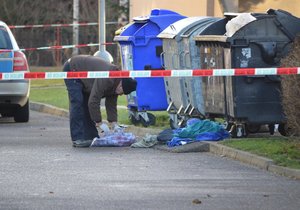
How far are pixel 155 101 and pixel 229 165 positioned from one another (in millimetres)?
5370

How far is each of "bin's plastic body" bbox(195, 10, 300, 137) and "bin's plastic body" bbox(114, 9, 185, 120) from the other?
3.25m

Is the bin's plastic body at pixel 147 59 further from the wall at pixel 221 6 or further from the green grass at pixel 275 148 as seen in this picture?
the wall at pixel 221 6

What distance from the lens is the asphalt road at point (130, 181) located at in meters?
9.40

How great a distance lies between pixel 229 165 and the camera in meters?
12.3

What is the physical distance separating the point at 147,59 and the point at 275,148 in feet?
17.1

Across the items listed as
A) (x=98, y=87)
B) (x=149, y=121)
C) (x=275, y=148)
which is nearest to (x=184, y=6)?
(x=149, y=121)

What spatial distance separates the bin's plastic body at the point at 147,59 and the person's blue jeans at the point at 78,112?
2.87 m

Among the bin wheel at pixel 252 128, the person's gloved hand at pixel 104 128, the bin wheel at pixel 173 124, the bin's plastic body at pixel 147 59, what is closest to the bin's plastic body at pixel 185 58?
the bin wheel at pixel 173 124

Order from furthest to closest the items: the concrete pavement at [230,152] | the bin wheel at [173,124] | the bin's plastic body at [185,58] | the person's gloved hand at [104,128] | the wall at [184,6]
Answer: the wall at [184,6], the bin wheel at [173,124], the bin's plastic body at [185,58], the person's gloved hand at [104,128], the concrete pavement at [230,152]

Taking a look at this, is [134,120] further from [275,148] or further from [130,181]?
[130,181]

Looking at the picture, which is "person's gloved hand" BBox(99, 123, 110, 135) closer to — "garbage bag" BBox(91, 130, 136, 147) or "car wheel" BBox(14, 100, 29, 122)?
"garbage bag" BBox(91, 130, 136, 147)

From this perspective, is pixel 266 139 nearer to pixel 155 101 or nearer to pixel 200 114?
pixel 200 114

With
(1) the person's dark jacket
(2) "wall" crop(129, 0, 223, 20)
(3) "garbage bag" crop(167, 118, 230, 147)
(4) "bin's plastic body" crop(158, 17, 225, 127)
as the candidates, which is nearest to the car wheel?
(4) "bin's plastic body" crop(158, 17, 225, 127)

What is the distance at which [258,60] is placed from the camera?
14.2 m
